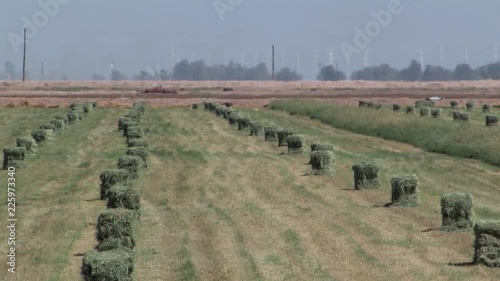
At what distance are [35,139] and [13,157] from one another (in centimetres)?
1037

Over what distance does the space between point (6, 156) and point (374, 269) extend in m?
21.2

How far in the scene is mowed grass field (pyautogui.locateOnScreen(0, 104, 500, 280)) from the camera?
2081 cm

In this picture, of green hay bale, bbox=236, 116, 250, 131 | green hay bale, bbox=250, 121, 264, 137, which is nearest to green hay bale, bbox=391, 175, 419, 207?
green hay bale, bbox=250, 121, 264, 137

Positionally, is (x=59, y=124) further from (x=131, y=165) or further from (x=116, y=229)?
(x=116, y=229)

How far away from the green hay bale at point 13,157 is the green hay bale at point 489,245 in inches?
845

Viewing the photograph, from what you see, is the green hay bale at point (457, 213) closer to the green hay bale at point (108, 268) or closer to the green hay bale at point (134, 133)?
the green hay bale at point (108, 268)

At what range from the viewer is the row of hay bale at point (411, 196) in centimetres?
2097

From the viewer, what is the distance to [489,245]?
827 inches

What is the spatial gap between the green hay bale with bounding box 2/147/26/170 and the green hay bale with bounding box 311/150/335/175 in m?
10.1

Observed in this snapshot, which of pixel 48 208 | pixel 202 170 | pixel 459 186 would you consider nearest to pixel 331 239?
pixel 48 208

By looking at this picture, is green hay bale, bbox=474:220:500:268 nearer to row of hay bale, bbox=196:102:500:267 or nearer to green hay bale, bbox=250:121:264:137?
row of hay bale, bbox=196:102:500:267

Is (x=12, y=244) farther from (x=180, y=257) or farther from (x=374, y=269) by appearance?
(x=374, y=269)

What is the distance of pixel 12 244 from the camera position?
75.6ft

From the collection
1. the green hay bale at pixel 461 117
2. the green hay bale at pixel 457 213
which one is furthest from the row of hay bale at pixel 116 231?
the green hay bale at pixel 461 117
